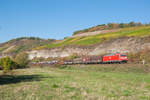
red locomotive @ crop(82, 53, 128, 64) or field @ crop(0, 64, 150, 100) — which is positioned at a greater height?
red locomotive @ crop(82, 53, 128, 64)

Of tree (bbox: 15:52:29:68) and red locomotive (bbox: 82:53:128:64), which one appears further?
tree (bbox: 15:52:29:68)

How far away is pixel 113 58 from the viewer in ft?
131

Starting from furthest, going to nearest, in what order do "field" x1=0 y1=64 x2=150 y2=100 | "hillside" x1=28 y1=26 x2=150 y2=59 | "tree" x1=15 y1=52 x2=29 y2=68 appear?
"hillside" x1=28 y1=26 x2=150 y2=59 → "tree" x1=15 y1=52 x2=29 y2=68 → "field" x1=0 y1=64 x2=150 y2=100

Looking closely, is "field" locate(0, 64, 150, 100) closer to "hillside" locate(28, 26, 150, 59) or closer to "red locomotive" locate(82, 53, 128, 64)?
"red locomotive" locate(82, 53, 128, 64)

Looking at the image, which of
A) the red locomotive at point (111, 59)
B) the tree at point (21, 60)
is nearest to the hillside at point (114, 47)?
the red locomotive at point (111, 59)

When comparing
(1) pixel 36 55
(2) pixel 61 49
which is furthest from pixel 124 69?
(1) pixel 36 55

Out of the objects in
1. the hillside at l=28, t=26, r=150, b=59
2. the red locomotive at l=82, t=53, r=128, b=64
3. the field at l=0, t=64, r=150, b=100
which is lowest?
the field at l=0, t=64, r=150, b=100

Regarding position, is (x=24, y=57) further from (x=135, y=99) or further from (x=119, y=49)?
(x=135, y=99)

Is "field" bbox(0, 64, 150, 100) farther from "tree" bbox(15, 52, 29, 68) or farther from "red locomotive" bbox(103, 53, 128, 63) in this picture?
"tree" bbox(15, 52, 29, 68)

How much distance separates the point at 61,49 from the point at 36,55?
56.1ft

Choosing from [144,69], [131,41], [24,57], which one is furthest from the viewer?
[131,41]

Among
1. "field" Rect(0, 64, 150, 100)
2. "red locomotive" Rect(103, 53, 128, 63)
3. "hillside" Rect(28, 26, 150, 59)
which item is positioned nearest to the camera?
"field" Rect(0, 64, 150, 100)

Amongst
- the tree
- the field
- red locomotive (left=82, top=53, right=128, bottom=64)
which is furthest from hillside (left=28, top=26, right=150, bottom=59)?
the tree

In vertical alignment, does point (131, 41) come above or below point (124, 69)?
Answer: above
